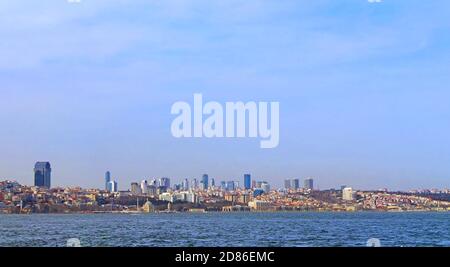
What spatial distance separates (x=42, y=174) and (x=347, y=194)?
1.30 metres

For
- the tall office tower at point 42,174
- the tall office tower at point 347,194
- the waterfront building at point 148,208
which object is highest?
the tall office tower at point 42,174

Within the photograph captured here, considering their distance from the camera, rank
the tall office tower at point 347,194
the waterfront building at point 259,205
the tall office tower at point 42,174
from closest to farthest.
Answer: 1. the tall office tower at point 42,174
2. the tall office tower at point 347,194
3. the waterfront building at point 259,205

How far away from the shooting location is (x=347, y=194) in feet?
9.79

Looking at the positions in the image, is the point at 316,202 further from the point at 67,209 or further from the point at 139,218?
the point at 67,209

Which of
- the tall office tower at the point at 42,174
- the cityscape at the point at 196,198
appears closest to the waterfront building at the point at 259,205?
the cityscape at the point at 196,198

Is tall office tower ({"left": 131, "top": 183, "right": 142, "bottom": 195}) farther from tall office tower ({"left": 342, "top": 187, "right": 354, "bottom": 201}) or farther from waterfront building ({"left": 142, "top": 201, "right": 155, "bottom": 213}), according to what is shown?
tall office tower ({"left": 342, "top": 187, "right": 354, "bottom": 201})

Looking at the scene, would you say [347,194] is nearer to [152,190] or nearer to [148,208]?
[152,190]

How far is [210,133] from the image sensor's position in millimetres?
2385

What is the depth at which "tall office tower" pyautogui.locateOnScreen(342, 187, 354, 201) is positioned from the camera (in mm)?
2856

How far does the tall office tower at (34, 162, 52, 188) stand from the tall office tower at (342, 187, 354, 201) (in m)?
1.21

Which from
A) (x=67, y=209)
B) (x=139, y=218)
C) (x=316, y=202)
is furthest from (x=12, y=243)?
(x=316, y=202)

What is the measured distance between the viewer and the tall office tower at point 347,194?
9.37 ft

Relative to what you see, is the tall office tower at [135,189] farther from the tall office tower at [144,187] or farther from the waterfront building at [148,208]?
the waterfront building at [148,208]
